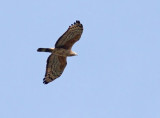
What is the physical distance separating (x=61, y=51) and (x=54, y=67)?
1.45 meters

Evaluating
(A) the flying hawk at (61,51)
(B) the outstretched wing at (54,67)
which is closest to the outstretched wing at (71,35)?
(A) the flying hawk at (61,51)

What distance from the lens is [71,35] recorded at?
107ft

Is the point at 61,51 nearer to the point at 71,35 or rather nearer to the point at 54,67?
the point at 71,35

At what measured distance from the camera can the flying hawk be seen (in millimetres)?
32656

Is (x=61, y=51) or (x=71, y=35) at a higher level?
(x=71, y=35)

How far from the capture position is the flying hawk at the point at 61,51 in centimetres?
3266

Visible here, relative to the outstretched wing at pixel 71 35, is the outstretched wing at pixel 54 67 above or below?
below

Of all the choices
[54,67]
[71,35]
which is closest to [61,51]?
[71,35]

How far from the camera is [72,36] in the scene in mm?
32781

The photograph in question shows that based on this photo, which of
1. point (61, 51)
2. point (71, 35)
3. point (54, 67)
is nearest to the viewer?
point (71, 35)

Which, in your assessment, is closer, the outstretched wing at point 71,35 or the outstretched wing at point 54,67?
the outstretched wing at point 71,35

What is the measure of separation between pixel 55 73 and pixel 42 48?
2.22 m

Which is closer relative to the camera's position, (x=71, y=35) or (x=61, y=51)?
(x=71, y=35)

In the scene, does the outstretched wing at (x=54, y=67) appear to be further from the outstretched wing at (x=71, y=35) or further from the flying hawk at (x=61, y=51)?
the outstretched wing at (x=71, y=35)
